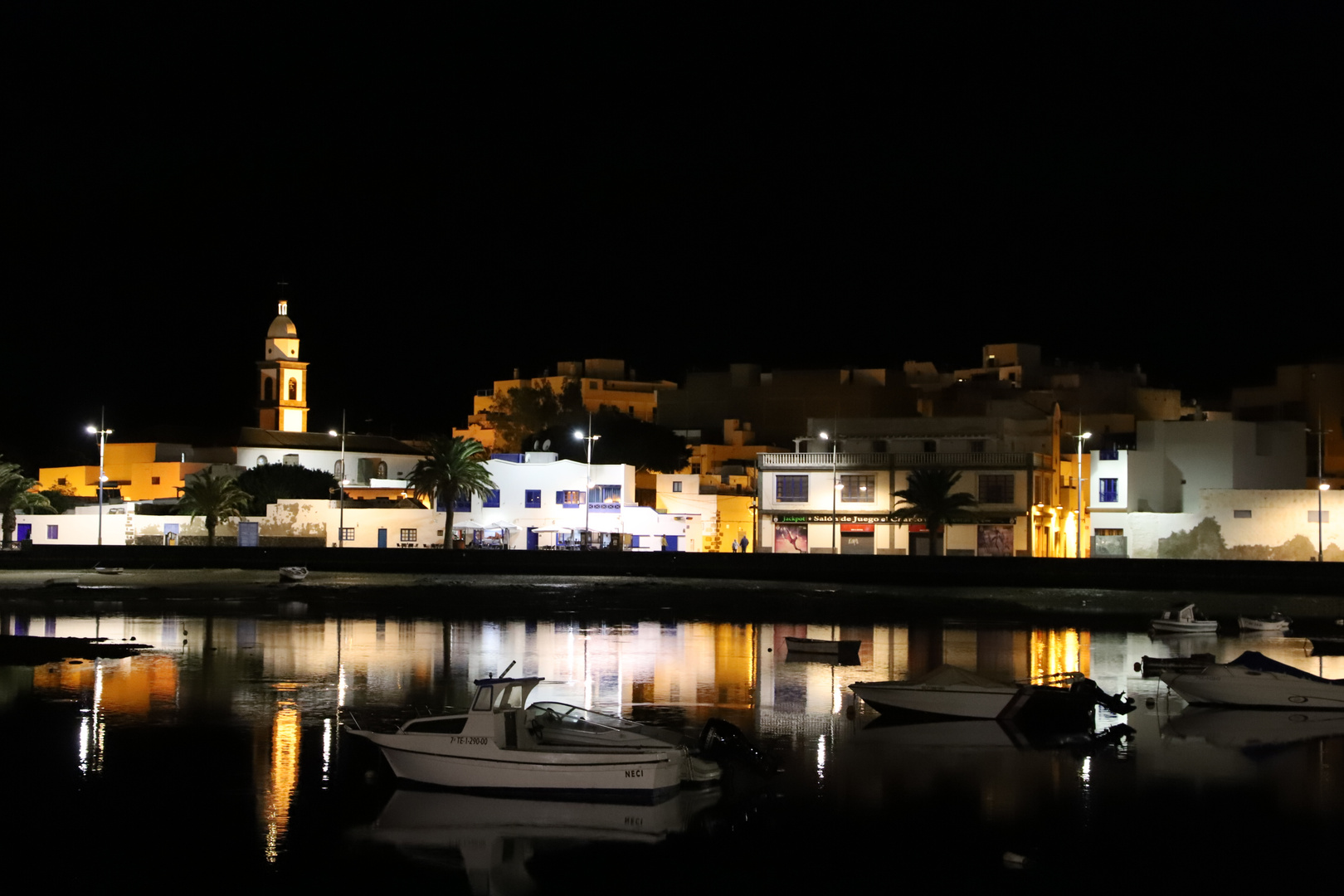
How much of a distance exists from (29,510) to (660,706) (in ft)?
194

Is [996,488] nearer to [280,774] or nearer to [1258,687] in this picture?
[1258,687]

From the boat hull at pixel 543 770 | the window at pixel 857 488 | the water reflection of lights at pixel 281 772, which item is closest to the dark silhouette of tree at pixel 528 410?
the window at pixel 857 488

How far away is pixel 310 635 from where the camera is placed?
42062 mm

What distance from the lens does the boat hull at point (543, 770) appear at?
20797mm

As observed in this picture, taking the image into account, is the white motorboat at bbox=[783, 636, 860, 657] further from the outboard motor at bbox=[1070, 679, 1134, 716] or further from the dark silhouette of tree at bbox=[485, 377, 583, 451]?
the dark silhouette of tree at bbox=[485, 377, 583, 451]

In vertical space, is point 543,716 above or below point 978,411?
below

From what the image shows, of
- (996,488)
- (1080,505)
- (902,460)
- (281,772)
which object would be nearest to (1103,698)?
(281,772)

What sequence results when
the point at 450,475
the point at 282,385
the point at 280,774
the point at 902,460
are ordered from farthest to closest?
1. the point at 282,385
2. the point at 450,475
3. the point at 902,460
4. the point at 280,774

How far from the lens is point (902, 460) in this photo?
223 feet

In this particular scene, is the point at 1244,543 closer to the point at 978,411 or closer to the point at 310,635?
the point at 978,411

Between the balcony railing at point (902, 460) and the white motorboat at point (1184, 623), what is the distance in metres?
22.1

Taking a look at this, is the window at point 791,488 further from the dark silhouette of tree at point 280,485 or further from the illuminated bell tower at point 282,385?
the illuminated bell tower at point 282,385

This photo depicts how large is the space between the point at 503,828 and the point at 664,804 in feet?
7.63

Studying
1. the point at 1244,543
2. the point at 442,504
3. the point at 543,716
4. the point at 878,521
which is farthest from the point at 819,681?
the point at 442,504
